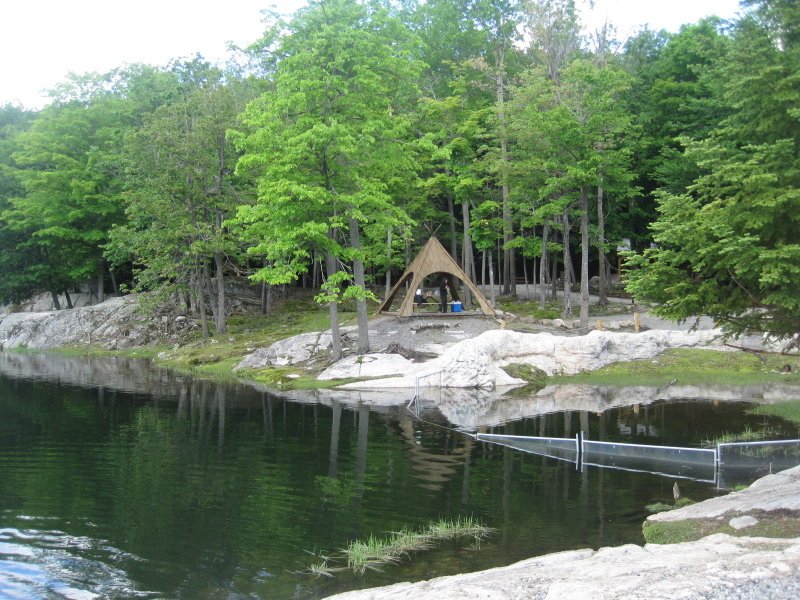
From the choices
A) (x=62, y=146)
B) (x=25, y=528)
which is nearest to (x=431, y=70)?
(x=62, y=146)

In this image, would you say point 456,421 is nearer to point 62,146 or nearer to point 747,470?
point 747,470

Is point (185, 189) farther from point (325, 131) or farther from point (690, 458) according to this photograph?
point (690, 458)

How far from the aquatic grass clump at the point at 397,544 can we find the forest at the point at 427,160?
5081 millimetres

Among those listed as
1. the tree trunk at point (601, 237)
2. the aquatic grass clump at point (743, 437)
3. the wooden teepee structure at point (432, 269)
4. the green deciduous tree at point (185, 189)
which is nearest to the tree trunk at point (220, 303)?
the green deciduous tree at point (185, 189)

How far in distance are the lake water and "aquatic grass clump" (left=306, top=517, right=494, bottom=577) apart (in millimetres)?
213

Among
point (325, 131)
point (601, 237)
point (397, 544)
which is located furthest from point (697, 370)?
point (397, 544)

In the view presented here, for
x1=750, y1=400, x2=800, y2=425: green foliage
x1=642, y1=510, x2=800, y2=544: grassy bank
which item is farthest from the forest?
x1=750, y1=400, x2=800, y2=425: green foliage

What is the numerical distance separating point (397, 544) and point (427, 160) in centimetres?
3365

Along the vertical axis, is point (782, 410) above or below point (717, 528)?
below

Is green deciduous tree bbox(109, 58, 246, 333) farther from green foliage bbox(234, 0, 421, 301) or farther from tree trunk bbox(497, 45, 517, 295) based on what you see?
tree trunk bbox(497, 45, 517, 295)

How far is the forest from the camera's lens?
11594 millimetres

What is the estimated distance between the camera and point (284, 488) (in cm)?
1462

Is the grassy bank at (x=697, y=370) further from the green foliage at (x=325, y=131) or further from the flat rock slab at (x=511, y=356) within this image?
the green foliage at (x=325, y=131)

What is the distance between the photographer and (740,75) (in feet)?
38.1
